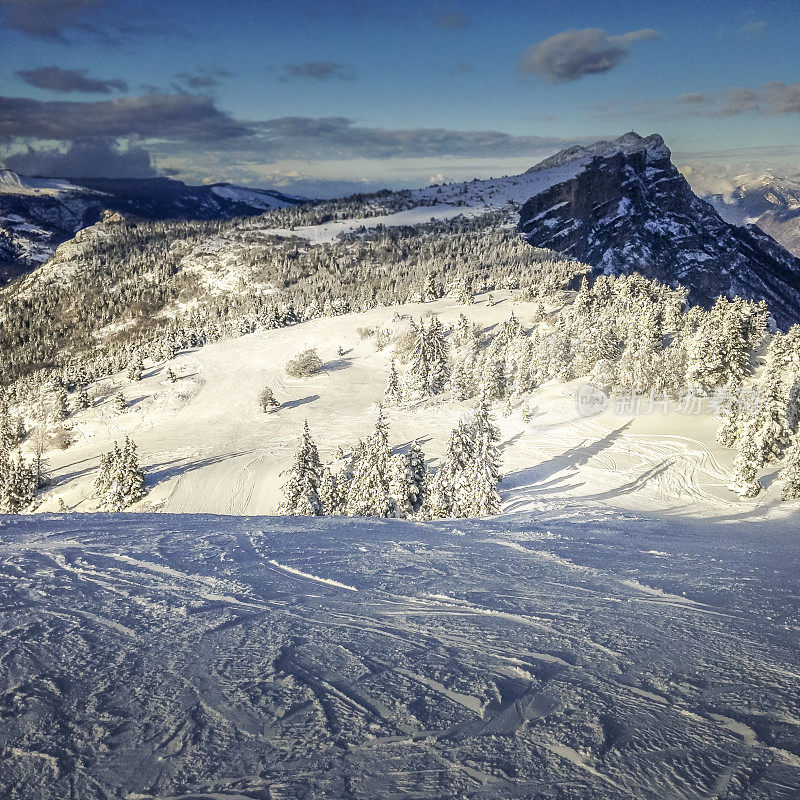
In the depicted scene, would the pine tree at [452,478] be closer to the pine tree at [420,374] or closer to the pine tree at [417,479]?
the pine tree at [417,479]

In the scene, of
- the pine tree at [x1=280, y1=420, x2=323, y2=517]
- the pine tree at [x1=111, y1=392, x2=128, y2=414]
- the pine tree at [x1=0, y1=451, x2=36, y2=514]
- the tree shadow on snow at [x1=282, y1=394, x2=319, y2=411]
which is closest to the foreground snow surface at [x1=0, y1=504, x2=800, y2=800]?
the pine tree at [x1=280, y1=420, x2=323, y2=517]

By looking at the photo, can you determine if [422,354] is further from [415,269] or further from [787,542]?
[415,269]

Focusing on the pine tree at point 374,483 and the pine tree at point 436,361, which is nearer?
the pine tree at point 374,483

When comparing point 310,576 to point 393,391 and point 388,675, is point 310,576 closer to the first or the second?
point 388,675

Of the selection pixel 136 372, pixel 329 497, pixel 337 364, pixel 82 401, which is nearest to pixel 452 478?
pixel 329 497

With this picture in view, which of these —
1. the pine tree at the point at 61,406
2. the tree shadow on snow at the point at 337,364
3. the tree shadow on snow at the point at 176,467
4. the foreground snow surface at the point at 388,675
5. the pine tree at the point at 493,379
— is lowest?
the tree shadow on snow at the point at 176,467

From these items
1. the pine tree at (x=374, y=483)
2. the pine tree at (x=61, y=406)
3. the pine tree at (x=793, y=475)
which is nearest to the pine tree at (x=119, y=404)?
the pine tree at (x=61, y=406)
